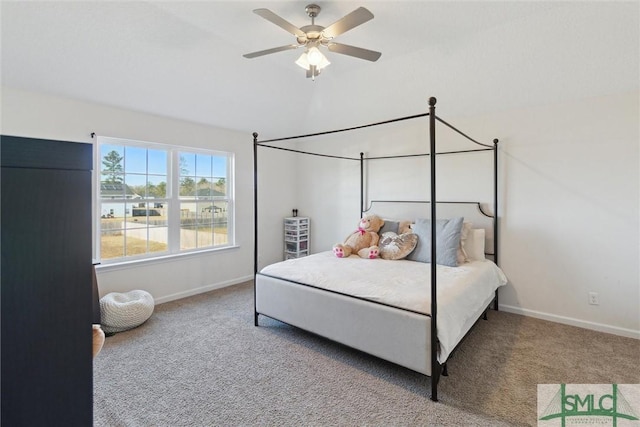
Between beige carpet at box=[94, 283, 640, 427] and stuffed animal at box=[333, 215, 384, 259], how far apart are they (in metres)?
1.06

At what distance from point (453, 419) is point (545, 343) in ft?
4.95

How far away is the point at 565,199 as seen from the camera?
3.19 metres

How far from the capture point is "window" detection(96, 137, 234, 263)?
343cm

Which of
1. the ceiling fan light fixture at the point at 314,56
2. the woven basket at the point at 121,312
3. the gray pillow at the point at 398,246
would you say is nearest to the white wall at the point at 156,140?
the woven basket at the point at 121,312

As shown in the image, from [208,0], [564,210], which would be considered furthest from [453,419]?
[208,0]

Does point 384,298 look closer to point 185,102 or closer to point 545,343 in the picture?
point 545,343

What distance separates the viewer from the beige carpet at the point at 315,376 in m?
1.89

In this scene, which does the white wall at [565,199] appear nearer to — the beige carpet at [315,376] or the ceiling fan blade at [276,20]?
the beige carpet at [315,376]

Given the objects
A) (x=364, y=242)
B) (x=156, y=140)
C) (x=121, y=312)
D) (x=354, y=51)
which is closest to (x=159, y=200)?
(x=156, y=140)

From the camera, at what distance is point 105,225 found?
11.2ft

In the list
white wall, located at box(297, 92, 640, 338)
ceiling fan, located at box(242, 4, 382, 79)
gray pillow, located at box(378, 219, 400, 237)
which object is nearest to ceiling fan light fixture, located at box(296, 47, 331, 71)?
ceiling fan, located at box(242, 4, 382, 79)

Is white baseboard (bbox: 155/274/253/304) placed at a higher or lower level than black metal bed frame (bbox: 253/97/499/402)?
lower

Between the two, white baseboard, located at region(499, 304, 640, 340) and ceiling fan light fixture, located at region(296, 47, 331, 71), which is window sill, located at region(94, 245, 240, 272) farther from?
white baseboard, located at region(499, 304, 640, 340)

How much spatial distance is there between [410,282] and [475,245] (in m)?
1.25
